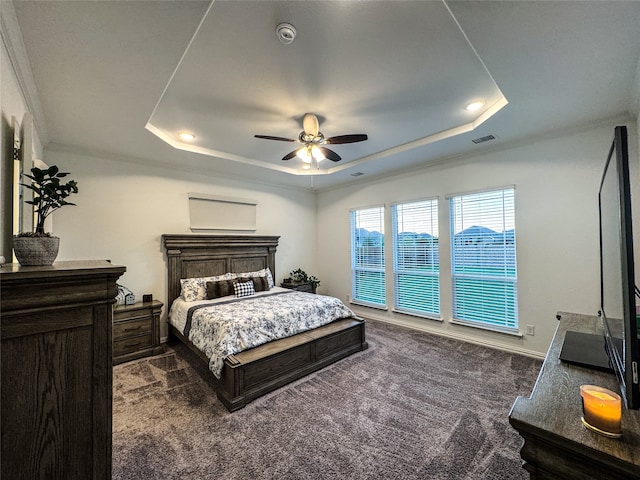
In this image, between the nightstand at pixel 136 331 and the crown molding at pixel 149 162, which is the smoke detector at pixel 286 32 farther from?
the nightstand at pixel 136 331

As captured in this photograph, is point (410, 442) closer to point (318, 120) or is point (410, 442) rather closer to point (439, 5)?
point (439, 5)

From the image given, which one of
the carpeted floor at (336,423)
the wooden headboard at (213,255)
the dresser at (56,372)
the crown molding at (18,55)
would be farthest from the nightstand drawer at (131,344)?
the dresser at (56,372)

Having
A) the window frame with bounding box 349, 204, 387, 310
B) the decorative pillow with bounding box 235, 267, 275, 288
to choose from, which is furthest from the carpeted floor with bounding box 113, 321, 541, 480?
the window frame with bounding box 349, 204, 387, 310

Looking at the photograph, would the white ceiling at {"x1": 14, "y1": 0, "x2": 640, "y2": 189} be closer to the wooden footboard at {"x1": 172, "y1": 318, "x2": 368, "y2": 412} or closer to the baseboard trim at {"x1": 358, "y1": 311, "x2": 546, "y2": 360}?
the wooden footboard at {"x1": 172, "y1": 318, "x2": 368, "y2": 412}

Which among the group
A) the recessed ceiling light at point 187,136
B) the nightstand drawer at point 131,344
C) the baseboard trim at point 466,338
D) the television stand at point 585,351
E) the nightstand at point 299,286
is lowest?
the baseboard trim at point 466,338

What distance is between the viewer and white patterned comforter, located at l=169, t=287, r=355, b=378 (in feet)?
8.61

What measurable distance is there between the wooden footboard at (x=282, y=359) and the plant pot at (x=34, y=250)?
1648 mm

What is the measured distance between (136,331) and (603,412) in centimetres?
412

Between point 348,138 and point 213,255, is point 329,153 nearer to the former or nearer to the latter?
point 348,138

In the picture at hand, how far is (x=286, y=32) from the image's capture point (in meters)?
1.67

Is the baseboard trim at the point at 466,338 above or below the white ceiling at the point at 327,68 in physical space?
below

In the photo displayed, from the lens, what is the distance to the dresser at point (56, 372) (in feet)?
2.68

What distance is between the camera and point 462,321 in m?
3.82

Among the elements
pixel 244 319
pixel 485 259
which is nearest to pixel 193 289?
pixel 244 319
